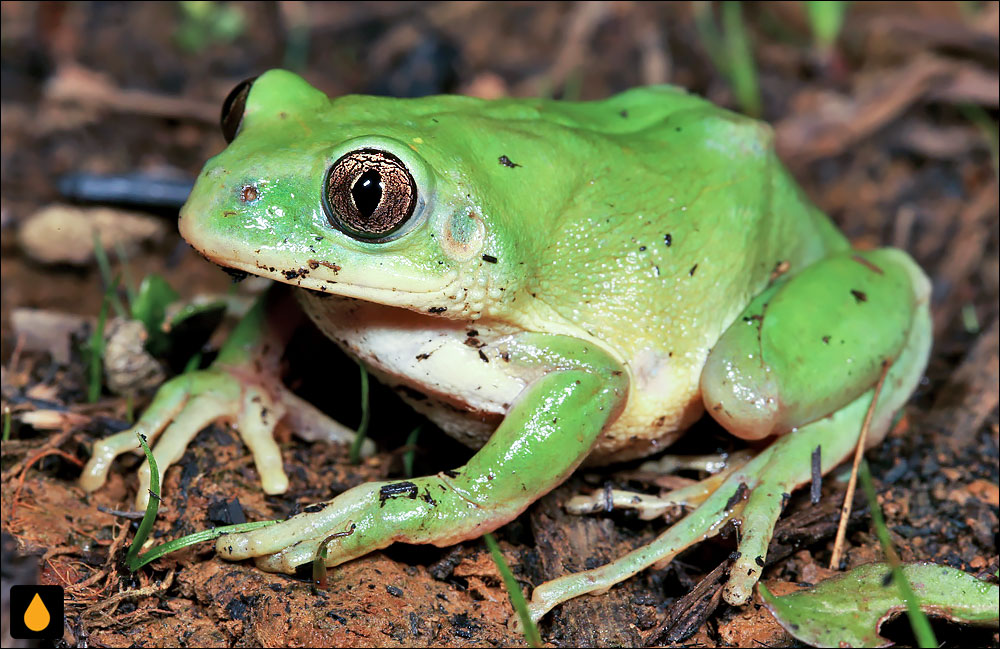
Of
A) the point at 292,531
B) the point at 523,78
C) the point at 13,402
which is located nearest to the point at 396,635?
the point at 292,531

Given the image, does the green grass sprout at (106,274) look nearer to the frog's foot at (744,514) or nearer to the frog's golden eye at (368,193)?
the frog's golden eye at (368,193)

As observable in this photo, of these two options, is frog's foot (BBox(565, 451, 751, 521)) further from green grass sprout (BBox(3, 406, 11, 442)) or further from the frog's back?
green grass sprout (BBox(3, 406, 11, 442))

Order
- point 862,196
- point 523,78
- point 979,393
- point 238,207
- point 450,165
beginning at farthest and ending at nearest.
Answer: point 523,78, point 862,196, point 979,393, point 450,165, point 238,207

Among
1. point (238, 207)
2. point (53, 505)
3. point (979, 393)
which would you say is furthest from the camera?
point (979, 393)

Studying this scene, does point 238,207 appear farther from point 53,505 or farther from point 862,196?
point 862,196

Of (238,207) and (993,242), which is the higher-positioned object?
(238,207)
